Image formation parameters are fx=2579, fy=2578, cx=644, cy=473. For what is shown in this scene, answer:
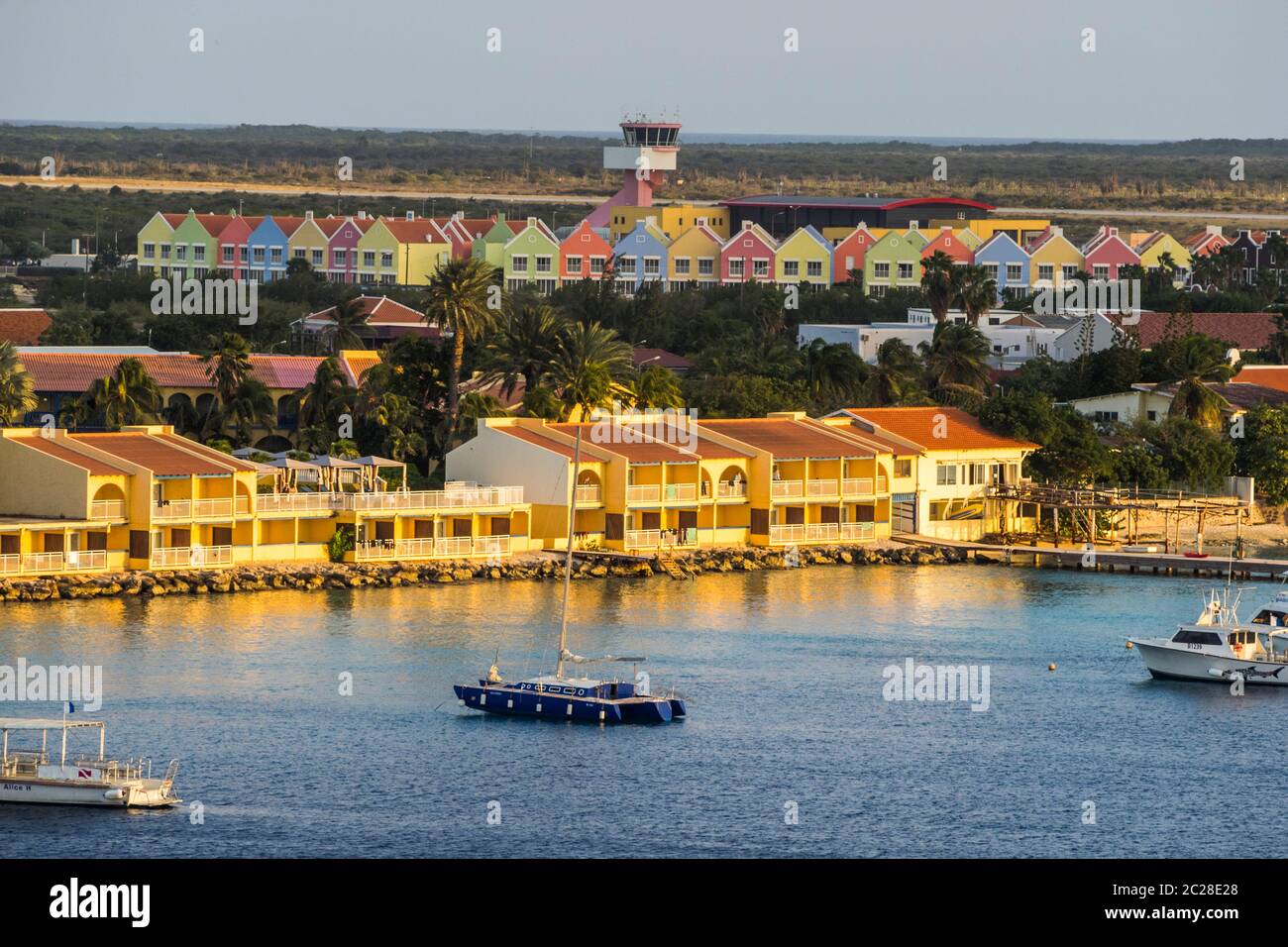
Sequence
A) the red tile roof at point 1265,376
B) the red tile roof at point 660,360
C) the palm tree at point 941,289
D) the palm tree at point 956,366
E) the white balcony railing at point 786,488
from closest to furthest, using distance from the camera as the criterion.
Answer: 1. the white balcony railing at point 786,488
2. the palm tree at point 956,366
3. the red tile roof at point 1265,376
4. the red tile roof at point 660,360
5. the palm tree at point 941,289

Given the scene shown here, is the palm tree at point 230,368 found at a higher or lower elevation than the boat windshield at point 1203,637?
higher

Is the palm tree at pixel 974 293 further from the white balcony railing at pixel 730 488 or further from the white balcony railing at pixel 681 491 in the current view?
the white balcony railing at pixel 681 491

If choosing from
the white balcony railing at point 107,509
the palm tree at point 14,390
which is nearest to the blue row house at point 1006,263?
the palm tree at point 14,390

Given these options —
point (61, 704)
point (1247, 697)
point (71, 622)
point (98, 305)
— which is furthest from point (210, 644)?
point (98, 305)

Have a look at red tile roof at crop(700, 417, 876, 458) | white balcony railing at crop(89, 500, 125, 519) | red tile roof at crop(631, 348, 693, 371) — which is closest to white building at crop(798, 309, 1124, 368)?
red tile roof at crop(631, 348, 693, 371)

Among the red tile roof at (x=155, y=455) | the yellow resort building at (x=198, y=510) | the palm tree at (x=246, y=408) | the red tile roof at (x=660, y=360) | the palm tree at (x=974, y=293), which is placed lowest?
the yellow resort building at (x=198, y=510)
